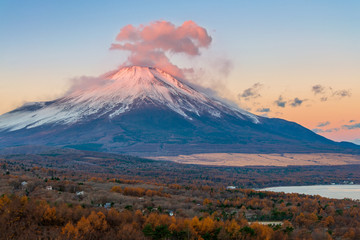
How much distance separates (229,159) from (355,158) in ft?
201

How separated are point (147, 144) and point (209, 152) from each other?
3275 cm

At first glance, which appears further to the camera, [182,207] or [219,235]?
[182,207]

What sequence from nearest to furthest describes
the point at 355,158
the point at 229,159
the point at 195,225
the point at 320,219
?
1. the point at 195,225
2. the point at 320,219
3. the point at 229,159
4. the point at 355,158

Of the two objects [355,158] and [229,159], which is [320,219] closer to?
[229,159]

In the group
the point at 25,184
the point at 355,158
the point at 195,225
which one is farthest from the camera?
the point at 355,158

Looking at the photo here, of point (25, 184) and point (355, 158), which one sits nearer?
point (25, 184)

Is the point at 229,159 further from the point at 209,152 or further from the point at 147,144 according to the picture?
the point at 147,144

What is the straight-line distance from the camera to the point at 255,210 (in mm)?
28625

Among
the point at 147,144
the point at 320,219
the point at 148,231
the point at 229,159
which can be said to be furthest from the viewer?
the point at 147,144

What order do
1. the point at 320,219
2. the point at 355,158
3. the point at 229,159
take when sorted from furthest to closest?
the point at 355,158, the point at 229,159, the point at 320,219

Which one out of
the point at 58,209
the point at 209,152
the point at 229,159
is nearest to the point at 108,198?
the point at 58,209

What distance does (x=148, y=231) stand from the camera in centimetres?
1537

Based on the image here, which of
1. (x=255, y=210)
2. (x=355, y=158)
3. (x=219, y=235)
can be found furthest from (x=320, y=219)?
(x=355, y=158)

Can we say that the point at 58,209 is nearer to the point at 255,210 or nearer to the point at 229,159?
the point at 255,210
